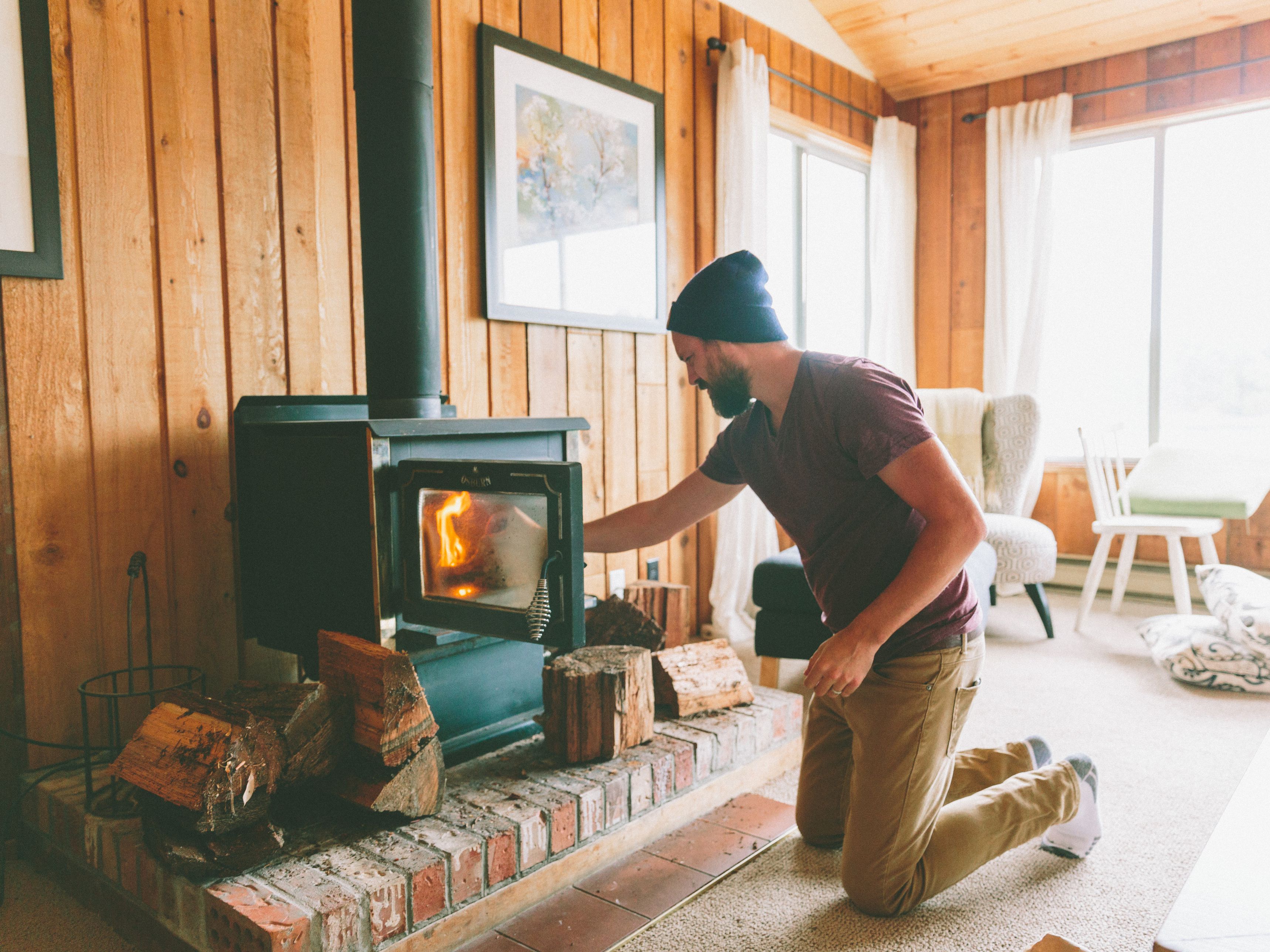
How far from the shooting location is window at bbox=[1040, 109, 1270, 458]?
165 inches

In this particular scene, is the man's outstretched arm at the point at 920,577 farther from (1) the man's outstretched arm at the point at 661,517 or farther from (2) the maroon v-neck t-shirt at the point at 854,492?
(1) the man's outstretched arm at the point at 661,517

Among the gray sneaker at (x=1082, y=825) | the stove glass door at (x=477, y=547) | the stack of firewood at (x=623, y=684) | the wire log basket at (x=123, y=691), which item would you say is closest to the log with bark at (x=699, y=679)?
the stack of firewood at (x=623, y=684)

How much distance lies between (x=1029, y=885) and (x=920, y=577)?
2.54 feet

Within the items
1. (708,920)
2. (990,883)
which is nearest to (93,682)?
(708,920)

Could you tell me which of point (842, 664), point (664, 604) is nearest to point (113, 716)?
point (664, 604)

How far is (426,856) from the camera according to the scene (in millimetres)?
1493

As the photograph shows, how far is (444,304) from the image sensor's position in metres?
2.63

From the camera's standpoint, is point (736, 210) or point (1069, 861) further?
point (736, 210)

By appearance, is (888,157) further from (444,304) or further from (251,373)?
(251,373)

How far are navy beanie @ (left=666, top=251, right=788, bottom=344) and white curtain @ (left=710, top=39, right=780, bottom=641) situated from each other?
1.86 meters

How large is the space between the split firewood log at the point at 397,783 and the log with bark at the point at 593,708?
0.94 feet

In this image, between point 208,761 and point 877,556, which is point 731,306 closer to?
point 877,556

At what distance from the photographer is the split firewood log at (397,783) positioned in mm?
1551

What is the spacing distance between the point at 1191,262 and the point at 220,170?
4.26 metres
